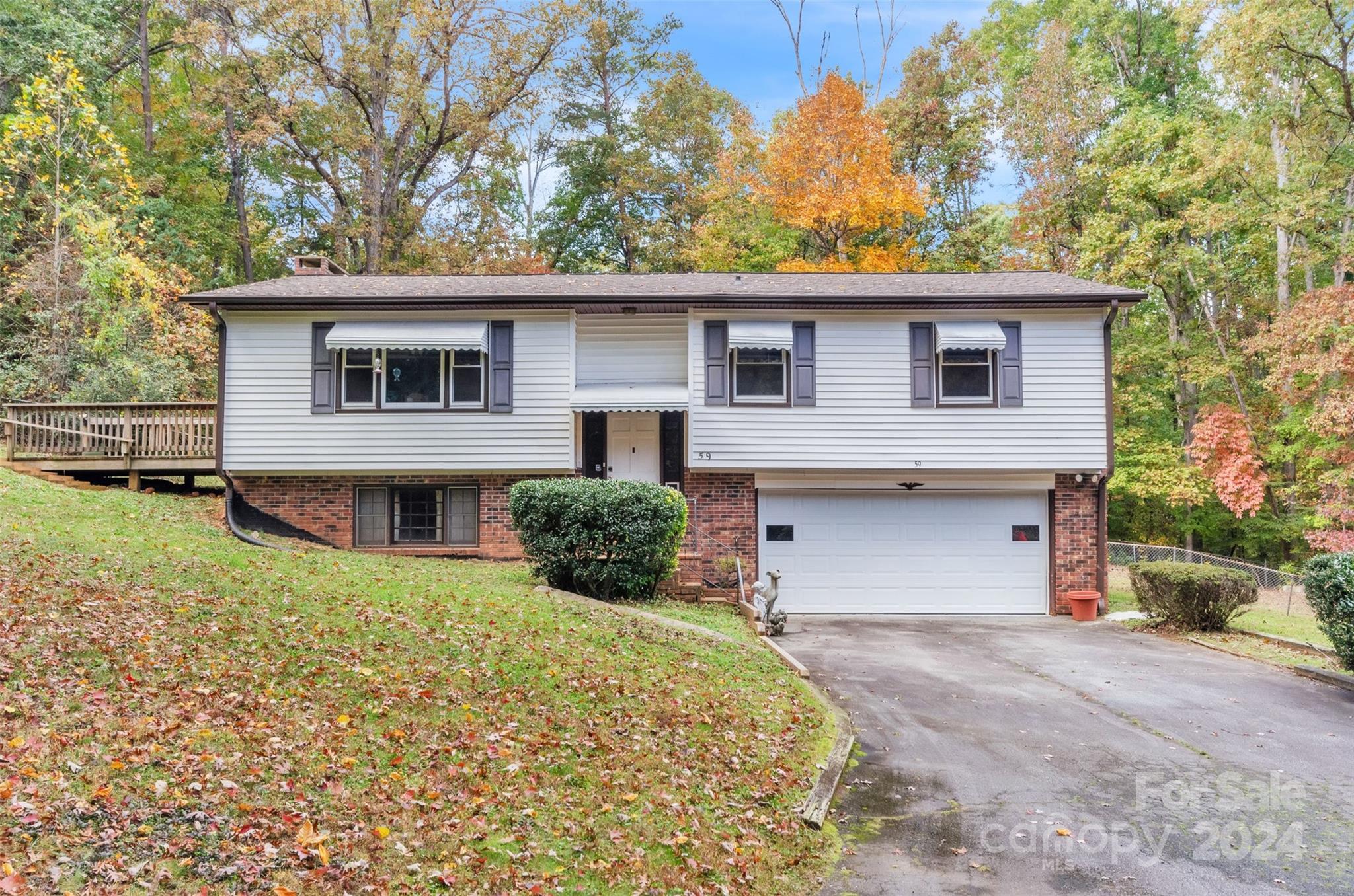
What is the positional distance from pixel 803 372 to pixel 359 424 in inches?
304

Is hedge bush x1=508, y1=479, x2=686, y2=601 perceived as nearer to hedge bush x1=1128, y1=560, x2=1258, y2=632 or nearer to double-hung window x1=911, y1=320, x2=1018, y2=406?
double-hung window x1=911, y1=320, x2=1018, y2=406

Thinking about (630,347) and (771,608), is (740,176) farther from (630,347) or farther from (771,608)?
(771,608)

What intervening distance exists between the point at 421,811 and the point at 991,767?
432cm

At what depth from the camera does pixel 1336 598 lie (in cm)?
923

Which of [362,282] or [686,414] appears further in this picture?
[362,282]

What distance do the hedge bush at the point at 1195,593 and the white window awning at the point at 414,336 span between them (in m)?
11.3

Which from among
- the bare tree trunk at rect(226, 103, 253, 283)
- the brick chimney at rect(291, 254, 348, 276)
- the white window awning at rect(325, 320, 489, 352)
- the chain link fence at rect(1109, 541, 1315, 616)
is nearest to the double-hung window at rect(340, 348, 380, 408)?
the white window awning at rect(325, 320, 489, 352)

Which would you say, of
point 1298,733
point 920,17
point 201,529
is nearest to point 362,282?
point 201,529

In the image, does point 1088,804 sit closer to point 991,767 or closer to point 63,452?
point 991,767

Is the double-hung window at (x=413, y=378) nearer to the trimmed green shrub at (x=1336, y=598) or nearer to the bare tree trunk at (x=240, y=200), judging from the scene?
the trimmed green shrub at (x=1336, y=598)

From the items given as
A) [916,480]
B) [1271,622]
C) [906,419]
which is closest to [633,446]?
[906,419]

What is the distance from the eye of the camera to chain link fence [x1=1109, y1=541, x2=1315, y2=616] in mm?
17938

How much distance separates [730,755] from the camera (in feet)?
19.9

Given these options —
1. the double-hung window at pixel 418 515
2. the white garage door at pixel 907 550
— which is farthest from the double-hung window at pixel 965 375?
the double-hung window at pixel 418 515
